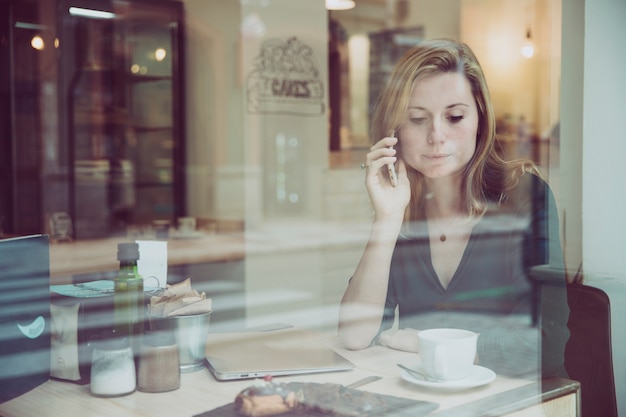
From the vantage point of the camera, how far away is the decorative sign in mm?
4605

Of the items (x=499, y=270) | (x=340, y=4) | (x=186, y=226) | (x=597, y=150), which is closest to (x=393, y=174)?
(x=499, y=270)

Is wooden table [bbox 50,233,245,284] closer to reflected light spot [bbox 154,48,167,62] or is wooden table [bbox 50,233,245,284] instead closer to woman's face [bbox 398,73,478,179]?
reflected light spot [bbox 154,48,167,62]

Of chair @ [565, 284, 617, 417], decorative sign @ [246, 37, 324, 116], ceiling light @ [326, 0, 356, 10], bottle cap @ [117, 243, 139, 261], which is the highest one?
ceiling light @ [326, 0, 356, 10]

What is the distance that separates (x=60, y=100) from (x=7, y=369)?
334 centimetres

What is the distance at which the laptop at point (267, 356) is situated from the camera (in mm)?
1416

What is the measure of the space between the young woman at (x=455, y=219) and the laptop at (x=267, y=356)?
110 millimetres

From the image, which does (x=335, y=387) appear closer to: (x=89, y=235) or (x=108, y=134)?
(x=89, y=235)

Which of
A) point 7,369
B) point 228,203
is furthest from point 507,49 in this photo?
point 228,203

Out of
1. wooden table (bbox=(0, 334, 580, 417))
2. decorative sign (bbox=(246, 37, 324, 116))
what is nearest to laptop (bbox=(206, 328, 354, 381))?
wooden table (bbox=(0, 334, 580, 417))

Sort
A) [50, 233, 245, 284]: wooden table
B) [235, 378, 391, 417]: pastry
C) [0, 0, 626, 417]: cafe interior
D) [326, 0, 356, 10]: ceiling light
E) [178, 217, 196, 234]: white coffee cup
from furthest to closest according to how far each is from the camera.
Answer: [326, 0, 356, 10]: ceiling light → [178, 217, 196, 234]: white coffee cup → [0, 0, 626, 417]: cafe interior → [50, 233, 245, 284]: wooden table → [235, 378, 391, 417]: pastry

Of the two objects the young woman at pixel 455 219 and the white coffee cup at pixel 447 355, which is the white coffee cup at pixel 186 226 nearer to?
the young woman at pixel 455 219

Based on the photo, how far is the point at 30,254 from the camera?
1.40 meters

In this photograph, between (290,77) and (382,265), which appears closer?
(382,265)

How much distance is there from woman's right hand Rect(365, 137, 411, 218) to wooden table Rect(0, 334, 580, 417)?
36 cm
